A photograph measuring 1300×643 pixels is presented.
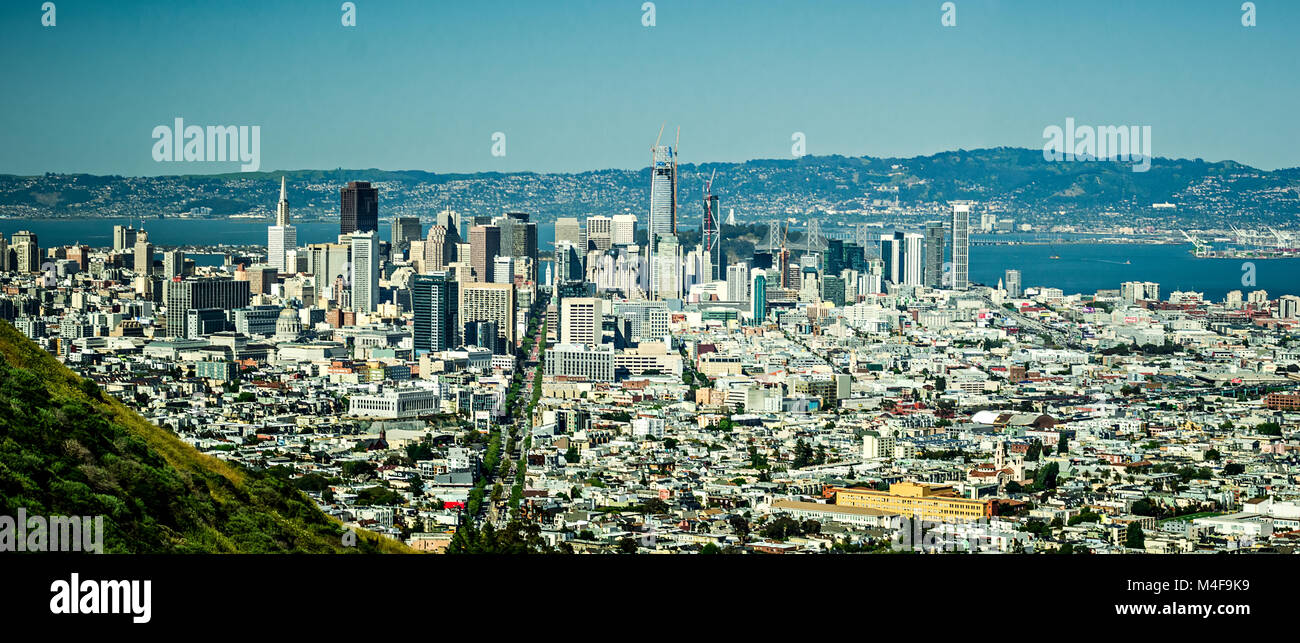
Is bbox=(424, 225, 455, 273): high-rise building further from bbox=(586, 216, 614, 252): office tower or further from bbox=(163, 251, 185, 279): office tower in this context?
bbox=(163, 251, 185, 279): office tower

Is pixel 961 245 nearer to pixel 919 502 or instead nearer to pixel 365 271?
pixel 365 271

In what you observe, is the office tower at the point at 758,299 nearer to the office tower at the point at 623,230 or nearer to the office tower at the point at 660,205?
the office tower at the point at 660,205

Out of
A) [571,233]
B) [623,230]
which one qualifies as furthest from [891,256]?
[571,233]

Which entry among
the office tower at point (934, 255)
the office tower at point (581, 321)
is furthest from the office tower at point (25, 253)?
the office tower at point (934, 255)

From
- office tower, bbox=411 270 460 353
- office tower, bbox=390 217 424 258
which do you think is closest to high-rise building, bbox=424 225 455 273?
office tower, bbox=390 217 424 258

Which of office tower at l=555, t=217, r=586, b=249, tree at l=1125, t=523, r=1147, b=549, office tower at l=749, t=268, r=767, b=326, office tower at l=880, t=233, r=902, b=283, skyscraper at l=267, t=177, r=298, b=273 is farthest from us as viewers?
office tower at l=880, t=233, r=902, b=283
